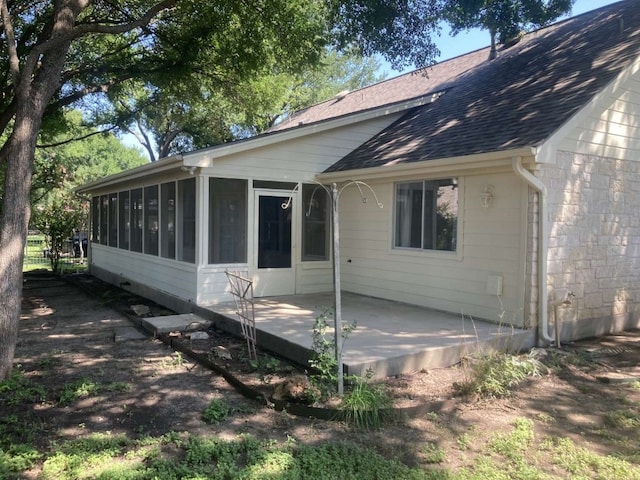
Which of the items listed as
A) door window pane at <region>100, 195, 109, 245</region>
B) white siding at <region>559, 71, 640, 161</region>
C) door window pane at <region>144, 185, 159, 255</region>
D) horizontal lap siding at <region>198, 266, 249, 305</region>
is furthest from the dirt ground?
door window pane at <region>100, 195, 109, 245</region>

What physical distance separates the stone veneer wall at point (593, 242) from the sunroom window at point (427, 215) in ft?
4.95

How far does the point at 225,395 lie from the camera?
190 inches

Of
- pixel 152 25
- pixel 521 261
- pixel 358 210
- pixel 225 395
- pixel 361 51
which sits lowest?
pixel 225 395

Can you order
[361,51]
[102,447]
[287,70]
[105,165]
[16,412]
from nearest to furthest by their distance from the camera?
[102,447]
[16,412]
[361,51]
[287,70]
[105,165]

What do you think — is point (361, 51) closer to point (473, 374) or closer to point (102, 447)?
point (473, 374)

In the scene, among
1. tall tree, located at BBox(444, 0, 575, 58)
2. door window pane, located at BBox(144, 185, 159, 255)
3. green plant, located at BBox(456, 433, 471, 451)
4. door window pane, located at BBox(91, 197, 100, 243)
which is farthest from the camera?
door window pane, located at BBox(91, 197, 100, 243)

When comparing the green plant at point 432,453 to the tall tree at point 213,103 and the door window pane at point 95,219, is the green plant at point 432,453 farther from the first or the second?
the door window pane at point 95,219

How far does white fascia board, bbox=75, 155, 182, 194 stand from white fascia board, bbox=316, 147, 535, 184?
9.25 ft

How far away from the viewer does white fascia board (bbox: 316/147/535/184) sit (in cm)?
653

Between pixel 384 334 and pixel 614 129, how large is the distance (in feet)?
15.5

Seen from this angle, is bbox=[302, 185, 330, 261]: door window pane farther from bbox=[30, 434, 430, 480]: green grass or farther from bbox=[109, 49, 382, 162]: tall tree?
bbox=[30, 434, 430, 480]: green grass

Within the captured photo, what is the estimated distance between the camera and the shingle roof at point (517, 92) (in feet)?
23.0

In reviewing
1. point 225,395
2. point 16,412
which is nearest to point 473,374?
point 225,395

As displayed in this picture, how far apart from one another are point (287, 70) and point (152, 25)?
11.1 ft
